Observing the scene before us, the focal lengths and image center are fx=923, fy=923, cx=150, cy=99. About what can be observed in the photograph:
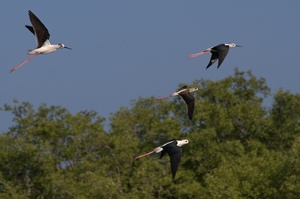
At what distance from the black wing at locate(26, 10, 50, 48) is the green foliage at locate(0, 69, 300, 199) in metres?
19.2

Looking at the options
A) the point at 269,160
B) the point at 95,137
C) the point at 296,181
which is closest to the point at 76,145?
the point at 95,137

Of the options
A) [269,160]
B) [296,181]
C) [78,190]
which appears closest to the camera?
[296,181]

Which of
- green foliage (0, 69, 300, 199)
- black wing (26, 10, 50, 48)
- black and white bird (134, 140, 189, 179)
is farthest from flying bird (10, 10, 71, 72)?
green foliage (0, 69, 300, 199)

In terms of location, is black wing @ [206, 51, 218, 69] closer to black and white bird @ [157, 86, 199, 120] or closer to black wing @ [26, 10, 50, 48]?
black and white bird @ [157, 86, 199, 120]


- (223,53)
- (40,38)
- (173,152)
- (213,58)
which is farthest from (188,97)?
(40,38)

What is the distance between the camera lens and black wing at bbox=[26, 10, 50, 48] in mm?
21141

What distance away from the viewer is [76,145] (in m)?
49.4

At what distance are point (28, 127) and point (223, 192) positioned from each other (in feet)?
51.9

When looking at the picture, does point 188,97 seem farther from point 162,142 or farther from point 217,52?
point 162,142

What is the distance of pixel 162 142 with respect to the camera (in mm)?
49344

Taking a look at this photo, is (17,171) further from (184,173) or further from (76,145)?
(184,173)

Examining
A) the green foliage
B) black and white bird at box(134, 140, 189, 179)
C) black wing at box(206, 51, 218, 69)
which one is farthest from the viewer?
the green foliage

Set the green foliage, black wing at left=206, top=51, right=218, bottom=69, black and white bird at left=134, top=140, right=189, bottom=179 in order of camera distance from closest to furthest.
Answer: black and white bird at left=134, top=140, right=189, bottom=179 → black wing at left=206, top=51, right=218, bottom=69 → the green foliage

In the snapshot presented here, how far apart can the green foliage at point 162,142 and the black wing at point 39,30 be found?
63.1ft
